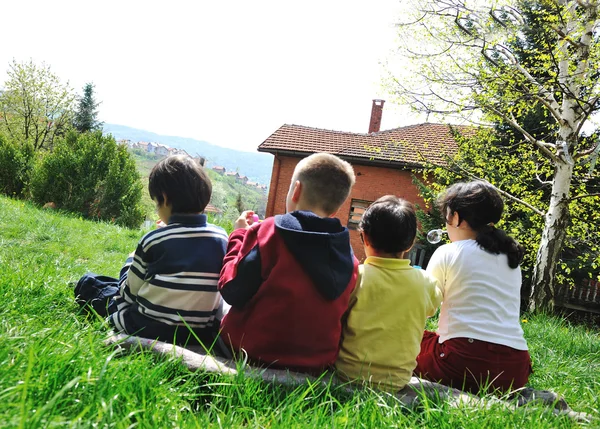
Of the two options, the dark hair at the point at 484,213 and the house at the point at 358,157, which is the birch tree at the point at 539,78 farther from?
the house at the point at 358,157

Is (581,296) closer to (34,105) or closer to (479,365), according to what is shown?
(479,365)

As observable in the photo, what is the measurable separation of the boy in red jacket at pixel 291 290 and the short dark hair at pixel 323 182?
0.70 feet

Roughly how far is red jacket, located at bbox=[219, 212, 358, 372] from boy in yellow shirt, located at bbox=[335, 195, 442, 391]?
17 centimetres

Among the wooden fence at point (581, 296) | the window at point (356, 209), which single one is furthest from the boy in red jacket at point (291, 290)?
the window at point (356, 209)

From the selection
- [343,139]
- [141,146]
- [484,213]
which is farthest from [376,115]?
[141,146]

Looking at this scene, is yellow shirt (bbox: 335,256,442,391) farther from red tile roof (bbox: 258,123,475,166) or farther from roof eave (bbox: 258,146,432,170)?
red tile roof (bbox: 258,123,475,166)

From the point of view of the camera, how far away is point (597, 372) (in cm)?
341

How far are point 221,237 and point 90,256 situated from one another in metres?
3.64

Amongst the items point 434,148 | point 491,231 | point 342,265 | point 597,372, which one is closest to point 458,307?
point 491,231

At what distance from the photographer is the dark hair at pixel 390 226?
226 cm

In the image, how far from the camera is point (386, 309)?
2.21 meters

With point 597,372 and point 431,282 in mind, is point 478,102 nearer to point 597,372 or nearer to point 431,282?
point 597,372

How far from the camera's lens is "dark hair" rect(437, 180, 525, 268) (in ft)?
8.43

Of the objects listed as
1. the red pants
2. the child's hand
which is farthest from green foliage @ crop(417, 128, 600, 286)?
the child's hand
